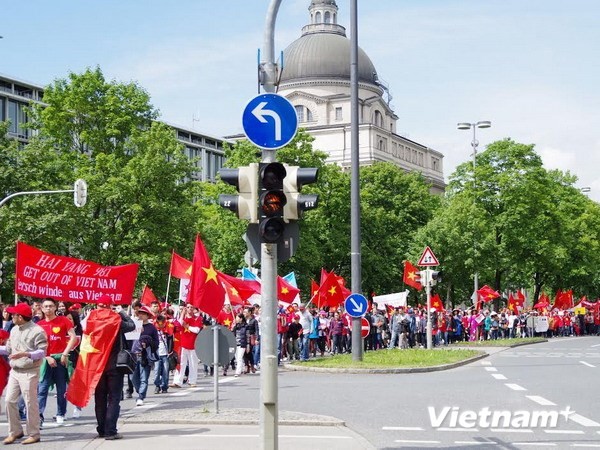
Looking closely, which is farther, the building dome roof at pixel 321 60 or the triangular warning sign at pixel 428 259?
the building dome roof at pixel 321 60

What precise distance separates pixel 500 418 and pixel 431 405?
182 centimetres

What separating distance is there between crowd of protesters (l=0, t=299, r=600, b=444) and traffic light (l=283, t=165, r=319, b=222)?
146 inches

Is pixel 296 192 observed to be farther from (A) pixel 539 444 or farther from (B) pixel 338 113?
(B) pixel 338 113

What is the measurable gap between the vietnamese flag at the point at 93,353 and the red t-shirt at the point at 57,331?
159 cm

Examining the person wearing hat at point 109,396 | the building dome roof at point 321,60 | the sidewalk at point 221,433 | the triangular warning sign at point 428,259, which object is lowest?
the sidewalk at point 221,433

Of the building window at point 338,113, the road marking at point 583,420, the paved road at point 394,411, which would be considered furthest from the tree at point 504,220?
the building window at point 338,113

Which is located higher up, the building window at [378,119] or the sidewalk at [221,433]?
the building window at [378,119]

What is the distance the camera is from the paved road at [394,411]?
11.3 metres

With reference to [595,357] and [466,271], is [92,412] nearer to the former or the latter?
[595,357]

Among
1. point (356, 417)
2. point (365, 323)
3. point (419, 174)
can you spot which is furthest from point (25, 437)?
point (419, 174)

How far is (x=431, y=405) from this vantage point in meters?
15.1

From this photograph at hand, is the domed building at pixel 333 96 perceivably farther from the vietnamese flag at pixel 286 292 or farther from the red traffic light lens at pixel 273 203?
the red traffic light lens at pixel 273 203

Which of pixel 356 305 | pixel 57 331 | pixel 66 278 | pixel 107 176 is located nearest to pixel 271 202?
pixel 57 331

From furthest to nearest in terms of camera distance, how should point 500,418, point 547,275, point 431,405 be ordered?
point 547,275, point 431,405, point 500,418
